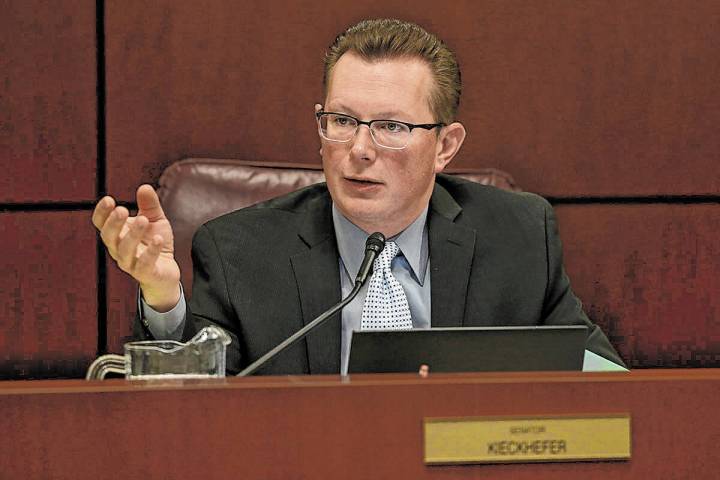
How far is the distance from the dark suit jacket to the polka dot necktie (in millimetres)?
50

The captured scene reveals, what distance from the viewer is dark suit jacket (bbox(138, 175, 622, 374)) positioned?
1.54 metres

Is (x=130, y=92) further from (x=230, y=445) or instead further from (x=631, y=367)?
(x=230, y=445)

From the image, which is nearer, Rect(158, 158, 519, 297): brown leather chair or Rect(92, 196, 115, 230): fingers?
Rect(92, 196, 115, 230): fingers

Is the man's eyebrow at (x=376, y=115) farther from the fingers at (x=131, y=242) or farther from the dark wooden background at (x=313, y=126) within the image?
the fingers at (x=131, y=242)

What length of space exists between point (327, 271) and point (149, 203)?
1.43 feet

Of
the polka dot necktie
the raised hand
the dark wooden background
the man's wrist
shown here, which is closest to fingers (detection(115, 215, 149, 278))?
the raised hand

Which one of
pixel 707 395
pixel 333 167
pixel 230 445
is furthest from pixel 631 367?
pixel 230 445

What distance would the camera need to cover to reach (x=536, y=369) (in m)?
0.98

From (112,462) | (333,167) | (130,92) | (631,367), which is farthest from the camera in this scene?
(631,367)

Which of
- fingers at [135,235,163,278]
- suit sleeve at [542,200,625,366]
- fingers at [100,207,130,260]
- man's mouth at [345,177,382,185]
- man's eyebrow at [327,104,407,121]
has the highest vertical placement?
man's eyebrow at [327,104,407,121]

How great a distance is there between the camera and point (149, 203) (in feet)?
3.94

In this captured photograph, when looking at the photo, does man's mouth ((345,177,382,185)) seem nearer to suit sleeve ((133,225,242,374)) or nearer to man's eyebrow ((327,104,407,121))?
man's eyebrow ((327,104,407,121))

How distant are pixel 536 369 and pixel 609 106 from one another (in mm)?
1194

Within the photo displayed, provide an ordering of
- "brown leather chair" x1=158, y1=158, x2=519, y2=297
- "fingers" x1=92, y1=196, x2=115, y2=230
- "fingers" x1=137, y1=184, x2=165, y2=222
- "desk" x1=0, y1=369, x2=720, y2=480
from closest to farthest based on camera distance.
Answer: "desk" x1=0, y1=369, x2=720, y2=480
"fingers" x1=92, y1=196, x2=115, y2=230
"fingers" x1=137, y1=184, x2=165, y2=222
"brown leather chair" x1=158, y1=158, x2=519, y2=297
